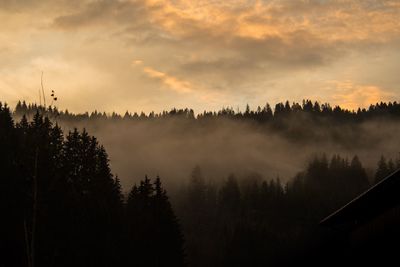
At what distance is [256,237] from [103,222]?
427 ft

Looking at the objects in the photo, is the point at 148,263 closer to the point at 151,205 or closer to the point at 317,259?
the point at 151,205

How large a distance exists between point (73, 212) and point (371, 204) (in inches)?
1619

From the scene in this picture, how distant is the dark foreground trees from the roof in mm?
26470

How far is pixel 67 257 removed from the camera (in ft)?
168

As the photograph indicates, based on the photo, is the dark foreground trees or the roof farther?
the dark foreground trees

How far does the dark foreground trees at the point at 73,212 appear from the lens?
4869 centimetres

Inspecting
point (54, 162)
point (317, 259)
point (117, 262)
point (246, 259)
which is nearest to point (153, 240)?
point (117, 262)

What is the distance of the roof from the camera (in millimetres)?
17062

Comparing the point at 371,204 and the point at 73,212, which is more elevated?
the point at 371,204

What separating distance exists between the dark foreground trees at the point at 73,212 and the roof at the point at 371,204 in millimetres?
26470

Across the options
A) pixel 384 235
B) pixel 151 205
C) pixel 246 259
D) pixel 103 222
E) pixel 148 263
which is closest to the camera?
pixel 384 235

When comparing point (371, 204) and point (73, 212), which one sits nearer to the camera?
point (371, 204)

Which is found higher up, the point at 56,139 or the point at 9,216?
the point at 56,139

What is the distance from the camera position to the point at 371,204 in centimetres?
1816
